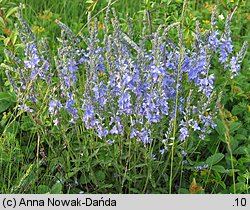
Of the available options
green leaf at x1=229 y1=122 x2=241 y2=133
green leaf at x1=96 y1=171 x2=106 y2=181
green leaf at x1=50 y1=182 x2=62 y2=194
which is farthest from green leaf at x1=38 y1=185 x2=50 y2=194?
green leaf at x1=229 y1=122 x2=241 y2=133

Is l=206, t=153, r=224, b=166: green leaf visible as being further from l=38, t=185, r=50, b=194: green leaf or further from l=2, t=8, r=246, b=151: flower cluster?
l=38, t=185, r=50, b=194: green leaf

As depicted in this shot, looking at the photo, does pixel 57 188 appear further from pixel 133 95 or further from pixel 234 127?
pixel 234 127

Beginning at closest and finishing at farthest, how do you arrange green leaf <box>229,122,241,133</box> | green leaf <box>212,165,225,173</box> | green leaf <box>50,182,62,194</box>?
green leaf <box>50,182,62,194</box> → green leaf <box>212,165,225,173</box> → green leaf <box>229,122,241,133</box>

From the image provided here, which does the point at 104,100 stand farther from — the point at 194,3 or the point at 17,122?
the point at 194,3

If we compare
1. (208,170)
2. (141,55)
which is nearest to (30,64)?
(141,55)

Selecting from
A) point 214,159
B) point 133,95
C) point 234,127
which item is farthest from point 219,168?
point 133,95

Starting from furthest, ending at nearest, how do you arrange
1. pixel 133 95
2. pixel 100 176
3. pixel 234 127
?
pixel 234 127 < pixel 100 176 < pixel 133 95

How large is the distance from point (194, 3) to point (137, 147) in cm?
229

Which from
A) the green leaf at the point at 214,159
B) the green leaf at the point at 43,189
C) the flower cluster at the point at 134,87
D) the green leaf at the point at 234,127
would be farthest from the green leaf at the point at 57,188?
the green leaf at the point at 234,127

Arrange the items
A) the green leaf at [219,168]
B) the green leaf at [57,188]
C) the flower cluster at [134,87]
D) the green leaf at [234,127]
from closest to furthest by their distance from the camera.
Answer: the flower cluster at [134,87] → the green leaf at [57,188] → the green leaf at [219,168] → the green leaf at [234,127]

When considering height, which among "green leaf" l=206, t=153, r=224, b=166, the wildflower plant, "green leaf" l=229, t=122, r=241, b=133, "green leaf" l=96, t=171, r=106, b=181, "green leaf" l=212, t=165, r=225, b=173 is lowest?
"green leaf" l=96, t=171, r=106, b=181

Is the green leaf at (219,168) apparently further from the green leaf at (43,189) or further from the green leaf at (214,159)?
the green leaf at (43,189)

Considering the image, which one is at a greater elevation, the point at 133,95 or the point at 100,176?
the point at 133,95

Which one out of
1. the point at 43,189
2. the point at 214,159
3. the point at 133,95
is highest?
the point at 133,95
